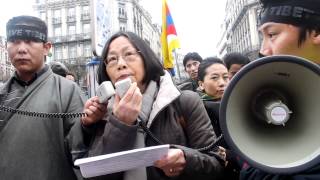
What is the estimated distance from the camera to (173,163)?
5.07ft

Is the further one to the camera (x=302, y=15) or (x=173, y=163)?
(x=173, y=163)

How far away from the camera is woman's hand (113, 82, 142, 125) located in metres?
1.55

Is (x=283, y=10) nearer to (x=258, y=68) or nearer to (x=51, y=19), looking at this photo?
(x=258, y=68)

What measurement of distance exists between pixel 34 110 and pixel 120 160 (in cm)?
117

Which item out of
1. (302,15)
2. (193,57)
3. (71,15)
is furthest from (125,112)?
(71,15)

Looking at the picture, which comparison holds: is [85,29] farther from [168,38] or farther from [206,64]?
[206,64]

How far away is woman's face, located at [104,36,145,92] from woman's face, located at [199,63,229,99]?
1.58m

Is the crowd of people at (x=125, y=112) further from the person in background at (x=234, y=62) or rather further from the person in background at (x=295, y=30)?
the person in background at (x=234, y=62)

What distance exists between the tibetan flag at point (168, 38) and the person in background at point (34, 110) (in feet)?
8.27

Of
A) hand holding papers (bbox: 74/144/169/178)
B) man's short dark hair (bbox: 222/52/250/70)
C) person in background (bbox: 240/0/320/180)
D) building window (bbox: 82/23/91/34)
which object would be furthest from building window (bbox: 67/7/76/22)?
person in background (bbox: 240/0/320/180)

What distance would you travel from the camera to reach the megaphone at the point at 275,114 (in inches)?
42.3

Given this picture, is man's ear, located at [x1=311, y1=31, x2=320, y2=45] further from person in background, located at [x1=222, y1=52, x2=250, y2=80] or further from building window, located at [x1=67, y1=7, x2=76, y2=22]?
building window, located at [x1=67, y1=7, x2=76, y2=22]

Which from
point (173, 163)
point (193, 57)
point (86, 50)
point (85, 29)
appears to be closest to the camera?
point (173, 163)

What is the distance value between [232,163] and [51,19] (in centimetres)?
6571
